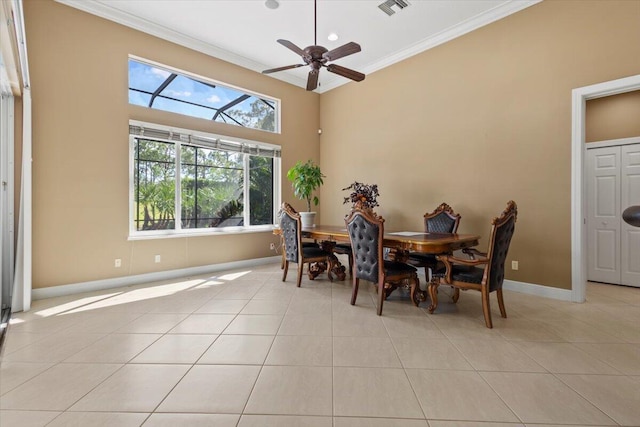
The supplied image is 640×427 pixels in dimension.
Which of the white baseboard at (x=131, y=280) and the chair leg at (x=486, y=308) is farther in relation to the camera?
the white baseboard at (x=131, y=280)

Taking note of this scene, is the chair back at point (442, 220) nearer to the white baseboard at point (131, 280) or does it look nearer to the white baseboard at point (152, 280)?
the white baseboard at point (152, 280)

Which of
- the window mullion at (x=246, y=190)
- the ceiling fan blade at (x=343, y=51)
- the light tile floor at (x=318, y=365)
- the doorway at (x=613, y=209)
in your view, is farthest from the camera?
the window mullion at (x=246, y=190)

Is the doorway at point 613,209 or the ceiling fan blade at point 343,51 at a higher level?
the ceiling fan blade at point 343,51

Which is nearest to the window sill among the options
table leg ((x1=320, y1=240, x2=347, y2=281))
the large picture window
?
the large picture window

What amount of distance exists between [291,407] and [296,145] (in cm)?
500

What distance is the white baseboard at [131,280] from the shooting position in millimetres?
3344

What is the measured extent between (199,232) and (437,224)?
3.72 m

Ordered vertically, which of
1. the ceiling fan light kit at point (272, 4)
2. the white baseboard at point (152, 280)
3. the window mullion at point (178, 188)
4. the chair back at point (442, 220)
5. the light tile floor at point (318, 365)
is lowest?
the light tile floor at point (318, 365)

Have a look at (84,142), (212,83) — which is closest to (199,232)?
(84,142)

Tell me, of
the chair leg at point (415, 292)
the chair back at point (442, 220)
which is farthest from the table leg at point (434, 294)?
the chair back at point (442, 220)

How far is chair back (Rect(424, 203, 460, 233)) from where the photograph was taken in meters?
3.85

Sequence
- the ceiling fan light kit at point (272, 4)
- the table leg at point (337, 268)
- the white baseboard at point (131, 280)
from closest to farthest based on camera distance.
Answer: the white baseboard at point (131, 280) → the ceiling fan light kit at point (272, 4) → the table leg at point (337, 268)

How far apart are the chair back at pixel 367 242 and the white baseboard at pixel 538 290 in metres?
2.03

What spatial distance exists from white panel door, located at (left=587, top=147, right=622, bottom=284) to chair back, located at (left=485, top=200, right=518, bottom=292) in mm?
2864
